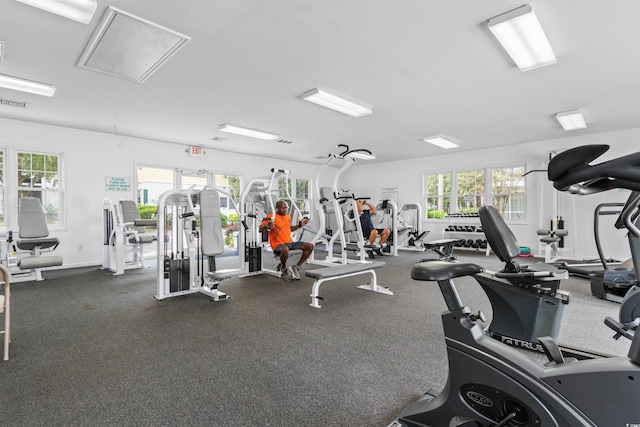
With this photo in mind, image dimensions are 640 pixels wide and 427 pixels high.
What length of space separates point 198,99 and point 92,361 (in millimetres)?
3491

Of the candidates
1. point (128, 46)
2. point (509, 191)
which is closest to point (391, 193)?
point (509, 191)

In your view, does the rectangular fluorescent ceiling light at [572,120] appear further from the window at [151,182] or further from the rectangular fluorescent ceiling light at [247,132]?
the window at [151,182]

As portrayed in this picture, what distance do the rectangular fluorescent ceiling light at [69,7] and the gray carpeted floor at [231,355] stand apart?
2.63 metres

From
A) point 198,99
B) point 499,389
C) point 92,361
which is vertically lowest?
point 92,361

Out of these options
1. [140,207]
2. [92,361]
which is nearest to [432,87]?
[92,361]

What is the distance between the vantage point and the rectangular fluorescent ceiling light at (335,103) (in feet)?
14.1

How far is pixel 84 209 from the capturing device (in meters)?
6.19

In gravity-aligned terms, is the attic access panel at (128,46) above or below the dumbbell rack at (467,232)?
above

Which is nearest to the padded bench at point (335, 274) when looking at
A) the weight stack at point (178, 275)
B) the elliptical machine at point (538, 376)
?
the weight stack at point (178, 275)

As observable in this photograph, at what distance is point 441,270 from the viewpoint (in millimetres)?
1232

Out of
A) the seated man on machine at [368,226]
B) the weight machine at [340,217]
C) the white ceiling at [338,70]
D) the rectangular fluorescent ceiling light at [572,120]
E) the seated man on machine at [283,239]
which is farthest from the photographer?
the seated man on machine at [368,226]

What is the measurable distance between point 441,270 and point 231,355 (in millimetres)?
1859

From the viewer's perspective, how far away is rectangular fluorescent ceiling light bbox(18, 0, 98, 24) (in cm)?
237

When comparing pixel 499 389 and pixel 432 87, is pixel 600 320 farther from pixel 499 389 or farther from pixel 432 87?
pixel 432 87
